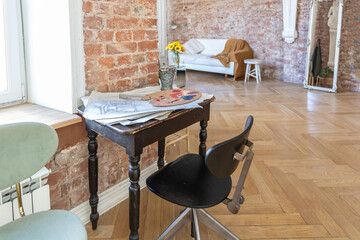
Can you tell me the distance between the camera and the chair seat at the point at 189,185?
149 cm

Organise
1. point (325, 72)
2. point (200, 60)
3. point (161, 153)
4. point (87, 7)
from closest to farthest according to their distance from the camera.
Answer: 1. point (87, 7)
2. point (161, 153)
3. point (325, 72)
4. point (200, 60)

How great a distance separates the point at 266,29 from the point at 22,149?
287 inches

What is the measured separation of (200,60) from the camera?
8.08m

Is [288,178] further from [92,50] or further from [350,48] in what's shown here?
[350,48]

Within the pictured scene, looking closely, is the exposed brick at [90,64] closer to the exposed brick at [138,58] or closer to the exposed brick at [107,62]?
the exposed brick at [107,62]

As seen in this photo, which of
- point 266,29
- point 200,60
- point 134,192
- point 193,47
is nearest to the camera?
point 134,192

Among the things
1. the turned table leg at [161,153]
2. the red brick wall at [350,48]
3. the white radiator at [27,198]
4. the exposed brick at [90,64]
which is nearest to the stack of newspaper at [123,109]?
the exposed brick at [90,64]

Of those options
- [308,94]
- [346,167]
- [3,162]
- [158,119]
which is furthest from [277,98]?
[3,162]

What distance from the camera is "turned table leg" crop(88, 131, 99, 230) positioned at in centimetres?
181

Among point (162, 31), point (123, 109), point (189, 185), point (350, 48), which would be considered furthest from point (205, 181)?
point (162, 31)

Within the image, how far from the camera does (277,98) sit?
5586 millimetres

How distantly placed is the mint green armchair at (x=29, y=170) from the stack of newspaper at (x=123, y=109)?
0.28m

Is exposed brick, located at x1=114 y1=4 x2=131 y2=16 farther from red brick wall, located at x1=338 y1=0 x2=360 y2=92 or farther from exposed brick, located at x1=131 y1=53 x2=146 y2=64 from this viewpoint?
red brick wall, located at x1=338 y1=0 x2=360 y2=92

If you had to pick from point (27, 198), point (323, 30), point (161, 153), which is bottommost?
point (161, 153)
